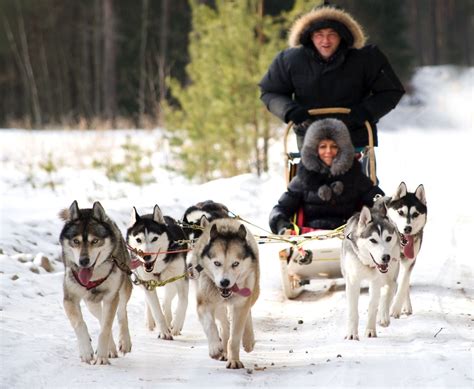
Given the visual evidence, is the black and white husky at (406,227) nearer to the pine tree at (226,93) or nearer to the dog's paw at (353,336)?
the dog's paw at (353,336)

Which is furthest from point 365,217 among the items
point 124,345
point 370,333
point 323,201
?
point 124,345

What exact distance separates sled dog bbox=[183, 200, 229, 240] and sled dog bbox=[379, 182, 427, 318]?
3.89 feet

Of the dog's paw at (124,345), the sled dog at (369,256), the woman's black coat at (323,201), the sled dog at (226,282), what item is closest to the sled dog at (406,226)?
the sled dog at (369,256)

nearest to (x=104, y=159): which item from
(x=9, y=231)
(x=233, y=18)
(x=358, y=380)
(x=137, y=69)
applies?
(x=233, y=18)

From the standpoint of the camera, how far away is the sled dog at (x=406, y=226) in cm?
574

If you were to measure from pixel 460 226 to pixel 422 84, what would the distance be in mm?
22443

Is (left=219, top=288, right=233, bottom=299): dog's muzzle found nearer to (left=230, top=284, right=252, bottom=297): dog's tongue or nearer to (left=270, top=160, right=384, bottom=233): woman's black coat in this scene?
(left=230, top=284, right=252, bottom=297): dog's tongue

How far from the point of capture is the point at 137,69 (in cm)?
2780

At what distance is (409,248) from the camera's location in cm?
588

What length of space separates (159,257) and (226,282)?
1.13 m

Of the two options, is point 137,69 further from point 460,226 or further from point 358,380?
point 358,380

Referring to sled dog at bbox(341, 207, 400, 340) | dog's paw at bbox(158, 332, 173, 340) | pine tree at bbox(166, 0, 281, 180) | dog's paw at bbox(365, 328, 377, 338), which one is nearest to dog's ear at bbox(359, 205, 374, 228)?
sled dog at bbox(341, 207, 400, 340)

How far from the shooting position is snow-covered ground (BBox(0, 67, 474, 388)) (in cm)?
411

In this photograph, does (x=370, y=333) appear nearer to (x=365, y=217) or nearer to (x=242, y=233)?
(x=365, y=217)
